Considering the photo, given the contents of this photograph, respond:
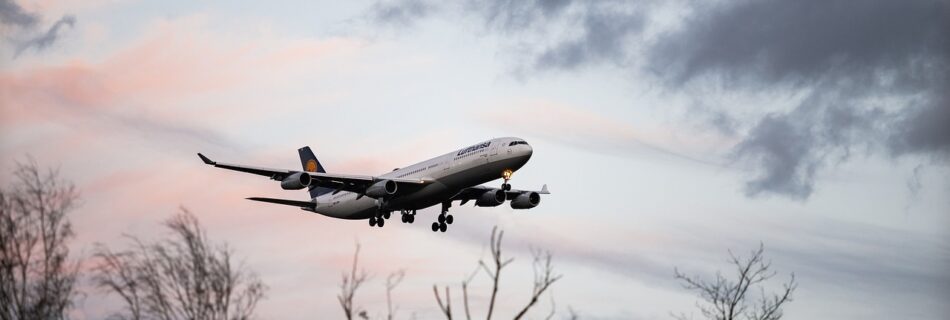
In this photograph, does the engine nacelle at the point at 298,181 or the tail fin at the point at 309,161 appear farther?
the tail fin at the point at 309,161

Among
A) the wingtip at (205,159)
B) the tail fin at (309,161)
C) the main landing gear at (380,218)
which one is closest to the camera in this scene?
the wingtip at (205,159)

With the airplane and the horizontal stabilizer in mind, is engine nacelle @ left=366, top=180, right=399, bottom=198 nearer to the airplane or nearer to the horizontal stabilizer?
the airplane

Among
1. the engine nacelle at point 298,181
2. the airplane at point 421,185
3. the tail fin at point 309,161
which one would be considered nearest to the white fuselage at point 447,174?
the airplane at point 421,185

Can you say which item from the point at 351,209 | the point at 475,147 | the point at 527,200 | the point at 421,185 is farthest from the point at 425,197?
the point at 527,200

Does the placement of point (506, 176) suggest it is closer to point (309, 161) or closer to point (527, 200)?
point (527, 200)

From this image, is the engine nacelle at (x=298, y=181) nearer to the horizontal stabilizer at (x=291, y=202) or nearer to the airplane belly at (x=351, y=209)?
the airplane belly at (x=351, y=209)

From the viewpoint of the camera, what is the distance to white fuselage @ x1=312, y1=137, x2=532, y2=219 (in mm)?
76500

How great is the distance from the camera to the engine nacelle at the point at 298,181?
78.8 meters

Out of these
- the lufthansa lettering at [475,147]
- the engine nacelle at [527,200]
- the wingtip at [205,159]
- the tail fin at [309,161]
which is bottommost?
the wingtip at [205,159]

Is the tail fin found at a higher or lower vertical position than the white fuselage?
higher

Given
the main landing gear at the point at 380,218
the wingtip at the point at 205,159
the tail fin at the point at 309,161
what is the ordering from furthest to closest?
the tail fin at the point at 309,161 < the main landing gear at the point at 380,218 < the wingtip at the point at 205,159

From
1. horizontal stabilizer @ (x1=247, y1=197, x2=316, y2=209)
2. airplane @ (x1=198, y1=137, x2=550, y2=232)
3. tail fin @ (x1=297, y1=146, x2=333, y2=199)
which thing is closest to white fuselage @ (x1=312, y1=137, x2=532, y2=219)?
airplane @ (x1=198, y1=137, x2=550, y2=232)

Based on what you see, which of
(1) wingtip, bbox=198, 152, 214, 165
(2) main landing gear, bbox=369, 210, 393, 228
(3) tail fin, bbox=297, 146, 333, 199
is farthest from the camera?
(3) tail fin, bbox=297, 146, 333, 199

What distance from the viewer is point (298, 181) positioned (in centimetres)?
7881
